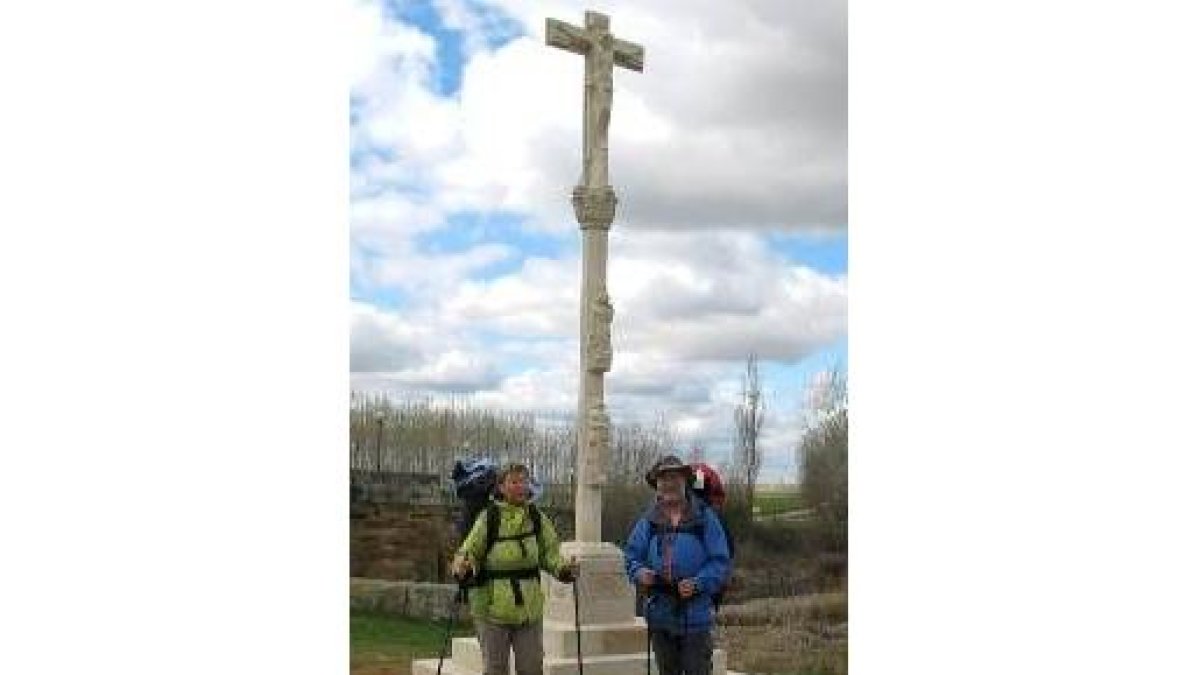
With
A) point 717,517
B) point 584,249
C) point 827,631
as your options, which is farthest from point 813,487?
point 717,517

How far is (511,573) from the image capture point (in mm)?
5453

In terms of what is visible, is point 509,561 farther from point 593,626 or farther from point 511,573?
point 593,626

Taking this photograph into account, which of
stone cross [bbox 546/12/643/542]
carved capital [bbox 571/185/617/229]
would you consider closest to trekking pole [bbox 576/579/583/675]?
stone cross [bbox 546/12/643/542]

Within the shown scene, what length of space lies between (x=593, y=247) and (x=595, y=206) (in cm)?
23

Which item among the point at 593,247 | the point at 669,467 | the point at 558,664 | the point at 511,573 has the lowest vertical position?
the point at 558,664

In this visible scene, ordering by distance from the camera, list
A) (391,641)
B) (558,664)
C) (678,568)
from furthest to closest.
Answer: (391,641), (558,664), (678,568)

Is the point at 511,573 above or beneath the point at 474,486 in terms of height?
beneath

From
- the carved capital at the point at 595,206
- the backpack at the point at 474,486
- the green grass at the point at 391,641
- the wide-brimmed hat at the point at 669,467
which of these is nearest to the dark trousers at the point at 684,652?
the wide-brimmed hat at the point at 669,467

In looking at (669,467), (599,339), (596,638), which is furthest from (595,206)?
(596,638)

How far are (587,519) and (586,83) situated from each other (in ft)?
A: 7.99

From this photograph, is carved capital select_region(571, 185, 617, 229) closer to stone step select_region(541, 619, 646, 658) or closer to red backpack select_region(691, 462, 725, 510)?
red backpack select_region(691, 462, 725, 510)

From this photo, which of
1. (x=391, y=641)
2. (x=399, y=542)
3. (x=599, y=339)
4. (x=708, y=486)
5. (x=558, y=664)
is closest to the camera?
(x=708, y=486)

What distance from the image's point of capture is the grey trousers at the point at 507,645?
5.53m

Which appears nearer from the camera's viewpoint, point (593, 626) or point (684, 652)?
point (684, 652)
